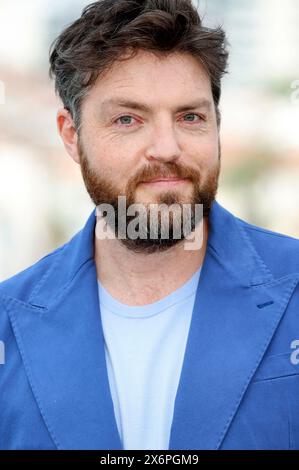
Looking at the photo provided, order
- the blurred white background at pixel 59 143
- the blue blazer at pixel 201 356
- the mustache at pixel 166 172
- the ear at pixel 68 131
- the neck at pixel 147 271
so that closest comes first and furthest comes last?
1. the blue blazer at pixel 201 356
2. the mustache at pixel 166 172
3. the neck at pixel 147 271
4. the ear at pixel 68 131
5. the blurred white background at pixel 59 143

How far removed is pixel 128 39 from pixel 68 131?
486mm

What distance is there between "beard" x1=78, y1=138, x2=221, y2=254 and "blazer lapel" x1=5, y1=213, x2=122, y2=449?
21 centimetres

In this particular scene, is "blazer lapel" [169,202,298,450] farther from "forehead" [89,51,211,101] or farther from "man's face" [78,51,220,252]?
"forehead" [89,51,211,101]

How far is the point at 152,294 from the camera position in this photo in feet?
7.89

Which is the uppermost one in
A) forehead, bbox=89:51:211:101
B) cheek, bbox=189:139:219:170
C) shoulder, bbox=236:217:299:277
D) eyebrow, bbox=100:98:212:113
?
forehead, bbox=89:51:211:101

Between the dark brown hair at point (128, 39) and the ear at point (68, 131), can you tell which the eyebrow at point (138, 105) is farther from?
the ear at point (68, 131)

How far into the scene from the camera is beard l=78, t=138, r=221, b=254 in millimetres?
2275

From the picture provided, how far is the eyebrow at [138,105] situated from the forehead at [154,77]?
0.02 metres

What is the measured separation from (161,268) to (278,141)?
165 inches

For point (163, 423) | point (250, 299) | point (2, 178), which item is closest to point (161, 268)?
point (250, 299)

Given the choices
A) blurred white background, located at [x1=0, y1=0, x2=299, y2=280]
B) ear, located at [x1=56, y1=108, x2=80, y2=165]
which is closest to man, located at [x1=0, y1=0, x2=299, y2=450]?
ear, located at [x1=56, y1=108, x2=80, y2=165]

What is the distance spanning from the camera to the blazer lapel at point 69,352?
2217 millimetres

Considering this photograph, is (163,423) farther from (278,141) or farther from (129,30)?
(278,141)

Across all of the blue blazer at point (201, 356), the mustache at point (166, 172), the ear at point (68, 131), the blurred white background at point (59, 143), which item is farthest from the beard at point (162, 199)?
the blurred white background at point (59, 143)
